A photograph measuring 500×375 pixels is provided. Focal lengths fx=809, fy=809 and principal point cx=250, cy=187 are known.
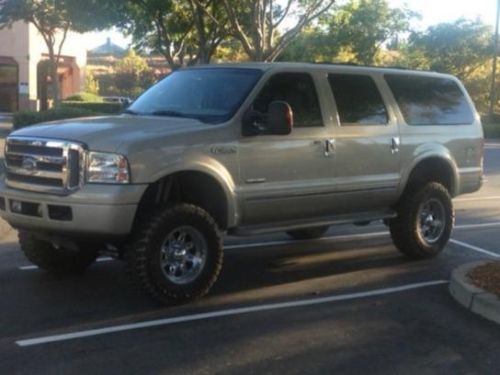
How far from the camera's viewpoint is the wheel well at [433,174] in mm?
8914

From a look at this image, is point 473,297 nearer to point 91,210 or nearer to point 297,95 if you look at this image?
point 297,95

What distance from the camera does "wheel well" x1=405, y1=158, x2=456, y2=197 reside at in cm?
891

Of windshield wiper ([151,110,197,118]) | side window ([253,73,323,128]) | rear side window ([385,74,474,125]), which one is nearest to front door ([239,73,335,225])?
side window ([253,73,323,128])

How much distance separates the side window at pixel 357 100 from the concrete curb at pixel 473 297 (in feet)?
6.05

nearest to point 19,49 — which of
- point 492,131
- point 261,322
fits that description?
point 492,131

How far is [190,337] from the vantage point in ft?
19.2

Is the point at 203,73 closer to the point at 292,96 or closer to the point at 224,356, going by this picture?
the point at 292,96

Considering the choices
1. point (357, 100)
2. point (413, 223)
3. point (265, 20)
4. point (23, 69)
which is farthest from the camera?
point (23, 69)

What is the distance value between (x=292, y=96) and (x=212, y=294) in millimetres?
2025

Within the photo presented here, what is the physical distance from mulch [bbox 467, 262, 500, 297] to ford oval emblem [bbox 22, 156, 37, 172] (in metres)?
3.88

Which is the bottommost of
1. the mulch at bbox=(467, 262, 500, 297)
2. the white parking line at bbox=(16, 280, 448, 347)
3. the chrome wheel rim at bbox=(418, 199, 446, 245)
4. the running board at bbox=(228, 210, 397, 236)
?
the white parking line at bbox=(16, 280, 448, 347)

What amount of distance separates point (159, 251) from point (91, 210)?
682mm

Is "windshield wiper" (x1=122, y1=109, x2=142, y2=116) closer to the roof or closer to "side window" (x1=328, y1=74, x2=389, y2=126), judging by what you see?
the roof

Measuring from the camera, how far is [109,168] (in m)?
6.30
